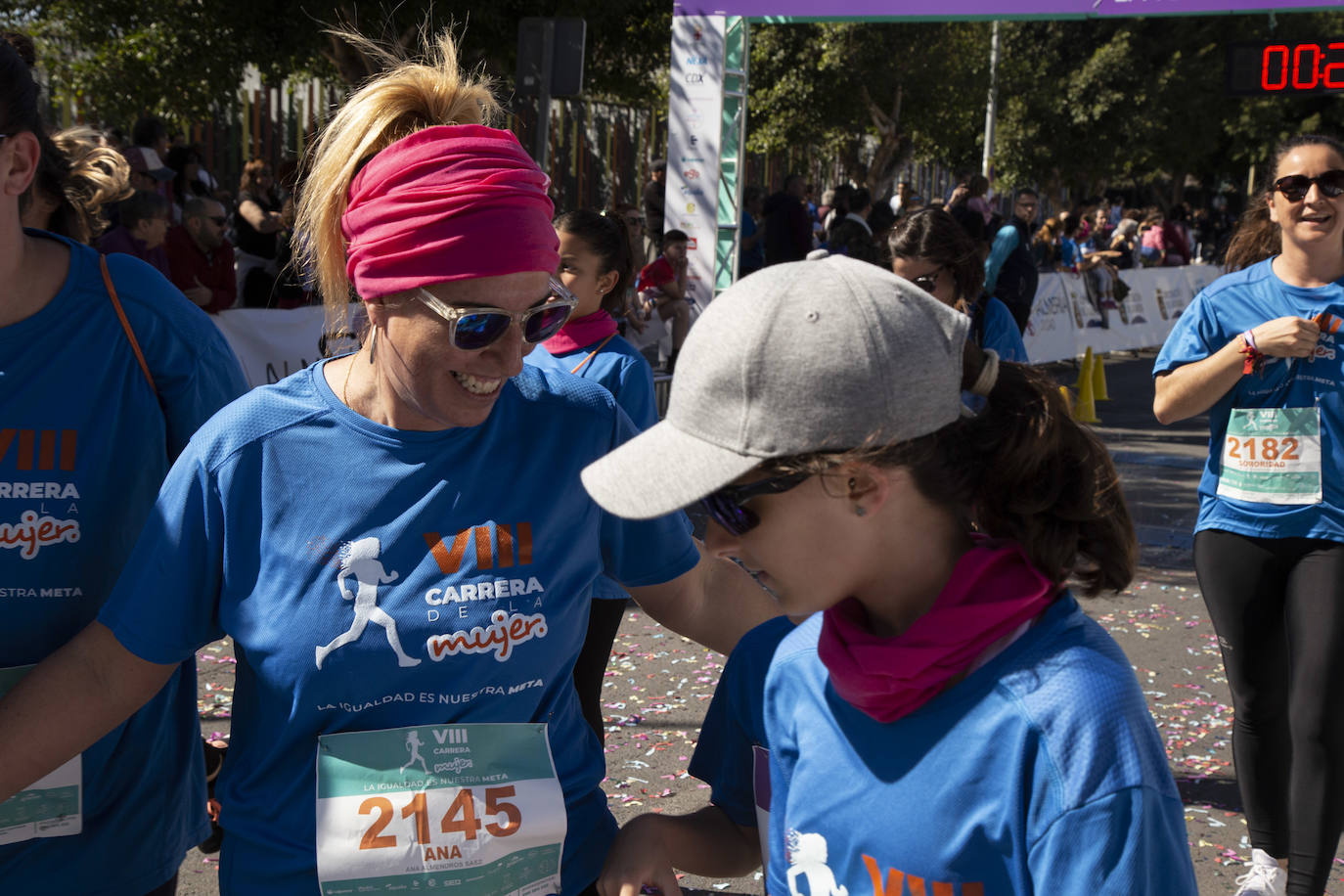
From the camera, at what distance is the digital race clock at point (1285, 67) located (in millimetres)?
12211

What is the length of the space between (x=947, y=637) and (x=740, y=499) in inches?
10.5

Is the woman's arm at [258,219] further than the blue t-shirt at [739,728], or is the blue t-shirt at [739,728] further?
the woman's arm at [258,219]

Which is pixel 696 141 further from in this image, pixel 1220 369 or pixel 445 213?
pixel 445 213

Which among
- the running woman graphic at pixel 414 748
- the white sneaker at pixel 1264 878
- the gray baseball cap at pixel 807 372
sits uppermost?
the gray baseball cap at pixel 807 372

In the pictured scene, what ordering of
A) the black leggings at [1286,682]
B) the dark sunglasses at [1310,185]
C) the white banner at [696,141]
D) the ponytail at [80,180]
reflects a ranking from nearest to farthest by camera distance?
the ponytail at [80,180] → the black leggings at [1286,682] → the dark sunglasses at [1310,185] → the white banner at [696,141]

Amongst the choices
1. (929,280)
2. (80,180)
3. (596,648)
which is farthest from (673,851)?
(929,280)

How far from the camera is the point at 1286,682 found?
3.80m

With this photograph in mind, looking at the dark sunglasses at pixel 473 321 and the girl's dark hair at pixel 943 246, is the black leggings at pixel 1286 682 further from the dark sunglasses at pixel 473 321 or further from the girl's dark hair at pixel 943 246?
the dark sunglasses at pixel 473 321

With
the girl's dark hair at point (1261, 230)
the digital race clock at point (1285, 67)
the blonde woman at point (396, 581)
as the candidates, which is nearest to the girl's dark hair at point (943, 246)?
the girl's dark hair at point (1261, 230)

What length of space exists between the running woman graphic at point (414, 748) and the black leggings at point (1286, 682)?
2.72 metres

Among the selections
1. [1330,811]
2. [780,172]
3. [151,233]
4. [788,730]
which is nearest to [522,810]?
[788,730]

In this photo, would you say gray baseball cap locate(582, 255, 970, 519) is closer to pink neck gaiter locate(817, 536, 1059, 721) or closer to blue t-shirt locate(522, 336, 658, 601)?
pink neck gaiter locate(817, 536, 1059, 721)

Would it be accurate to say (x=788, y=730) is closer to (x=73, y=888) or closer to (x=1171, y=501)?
(x=73, y=888)

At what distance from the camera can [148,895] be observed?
219 cm
